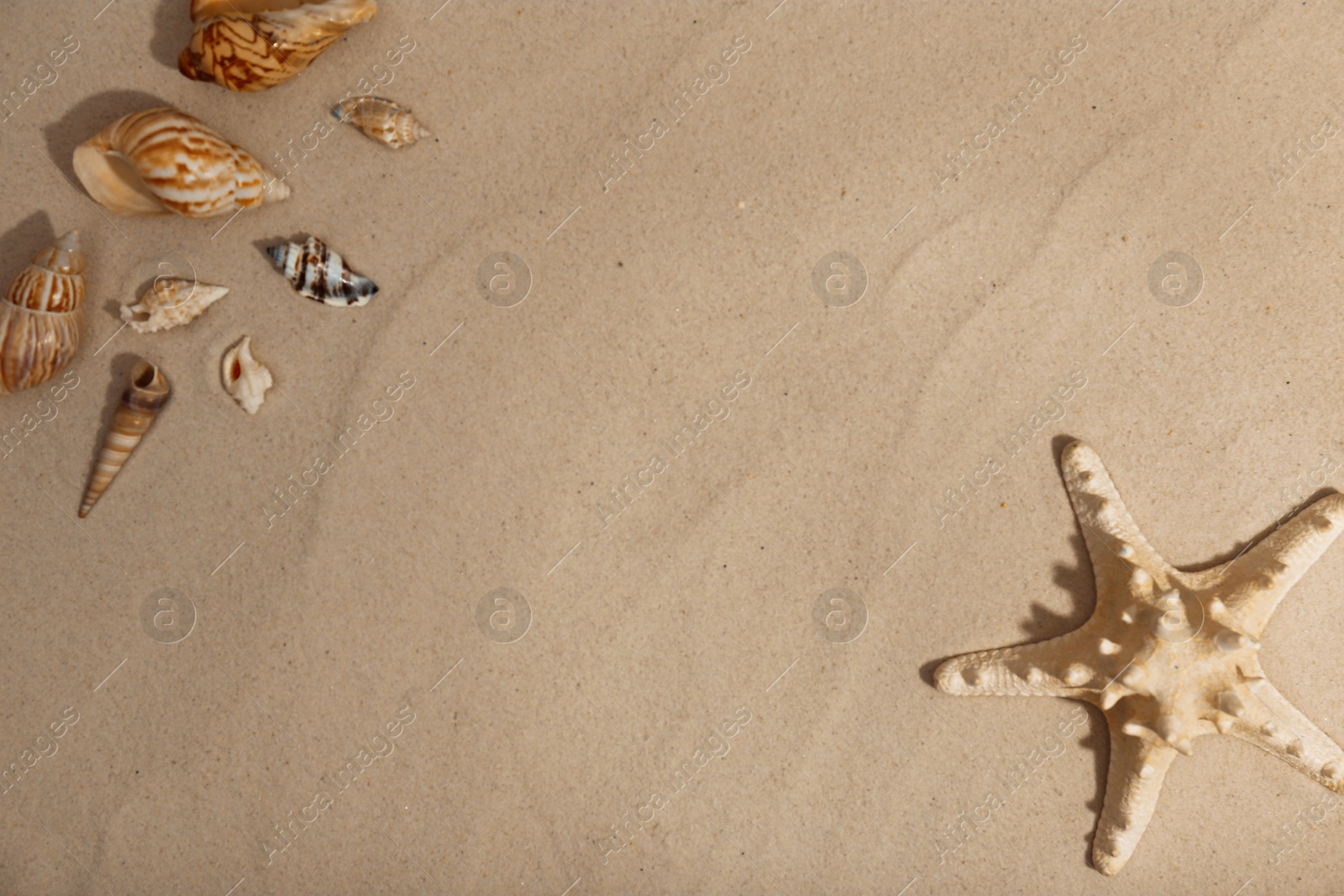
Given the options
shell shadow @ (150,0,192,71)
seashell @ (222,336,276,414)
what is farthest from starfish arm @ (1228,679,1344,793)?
shell shadow @ (150,0,192,71)

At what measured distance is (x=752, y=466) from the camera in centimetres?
275

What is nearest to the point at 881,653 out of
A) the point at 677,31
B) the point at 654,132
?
the point at 654,132

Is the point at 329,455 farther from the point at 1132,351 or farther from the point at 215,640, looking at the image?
the point at 1132,351

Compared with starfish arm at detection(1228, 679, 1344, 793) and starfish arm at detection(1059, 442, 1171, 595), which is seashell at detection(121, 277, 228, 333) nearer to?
starfish arm at detection(1059, 442, 1171, 595)

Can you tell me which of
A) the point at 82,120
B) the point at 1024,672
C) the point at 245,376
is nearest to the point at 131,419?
the point at 245,376

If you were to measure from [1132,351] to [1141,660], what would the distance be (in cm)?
113

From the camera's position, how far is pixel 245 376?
2658mm

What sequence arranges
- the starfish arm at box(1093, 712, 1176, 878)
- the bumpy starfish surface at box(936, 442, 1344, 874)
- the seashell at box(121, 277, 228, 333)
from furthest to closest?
the seashell at box(121, 277, 228, 333) → the starfish arm at box(1093, 712, 1176, 878) → the bumpy starfish surface at box(936, 442, 1344, 874)

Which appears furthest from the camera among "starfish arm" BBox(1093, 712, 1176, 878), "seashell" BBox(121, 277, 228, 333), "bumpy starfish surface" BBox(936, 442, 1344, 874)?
"seashell" BBox(121, 277, 228, 333)

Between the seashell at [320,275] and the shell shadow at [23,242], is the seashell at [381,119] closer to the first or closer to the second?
the seashell at [320,275]

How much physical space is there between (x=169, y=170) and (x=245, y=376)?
0.73 meters

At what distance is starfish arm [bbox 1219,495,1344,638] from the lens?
2.52 metres

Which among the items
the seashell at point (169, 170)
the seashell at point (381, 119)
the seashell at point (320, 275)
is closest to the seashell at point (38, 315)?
the seashell at point (169, 170)

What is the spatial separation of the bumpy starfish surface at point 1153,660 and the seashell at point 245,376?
276 centimetres
